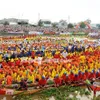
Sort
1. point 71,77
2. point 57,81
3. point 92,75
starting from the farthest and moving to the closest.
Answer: point 92,75 → point 71,77 → point 57,81

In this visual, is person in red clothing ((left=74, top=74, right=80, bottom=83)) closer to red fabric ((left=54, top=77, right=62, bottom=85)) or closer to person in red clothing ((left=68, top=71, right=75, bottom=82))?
person in red clothing ((left=68, top=71, right=75, bottom=82))

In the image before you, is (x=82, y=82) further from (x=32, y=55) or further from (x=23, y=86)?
(x=32, y=55)

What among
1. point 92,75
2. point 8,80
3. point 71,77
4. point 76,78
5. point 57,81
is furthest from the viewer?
point 92,75

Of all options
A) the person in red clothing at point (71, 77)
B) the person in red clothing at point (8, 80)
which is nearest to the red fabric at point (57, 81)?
the person in red clothing at point (71, 77)

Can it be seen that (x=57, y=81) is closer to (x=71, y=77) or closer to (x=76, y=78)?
(x=71, y=77)

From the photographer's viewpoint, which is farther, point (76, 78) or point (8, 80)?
point (76, 78)

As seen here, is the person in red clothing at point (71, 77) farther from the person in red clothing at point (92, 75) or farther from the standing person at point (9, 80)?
the standing person at point (9, 80)

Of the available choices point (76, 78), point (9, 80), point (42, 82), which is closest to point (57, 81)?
point (42, 82)

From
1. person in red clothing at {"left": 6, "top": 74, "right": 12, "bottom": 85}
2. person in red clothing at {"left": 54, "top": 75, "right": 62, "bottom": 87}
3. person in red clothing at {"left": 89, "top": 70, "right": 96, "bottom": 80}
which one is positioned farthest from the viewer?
person in red clothing at {"left": 89, "top": 70, "right": 96, "bottom": 80}

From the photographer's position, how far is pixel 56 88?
1102cm

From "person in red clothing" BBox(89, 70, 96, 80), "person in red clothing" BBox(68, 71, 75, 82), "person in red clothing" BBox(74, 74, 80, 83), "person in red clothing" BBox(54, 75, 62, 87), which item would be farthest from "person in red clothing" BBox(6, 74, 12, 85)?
"person in red clothing" BBox(89, 70, 96, 80)

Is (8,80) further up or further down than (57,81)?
further up

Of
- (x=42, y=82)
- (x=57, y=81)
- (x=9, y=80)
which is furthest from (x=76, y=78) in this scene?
(x=9, y=80)

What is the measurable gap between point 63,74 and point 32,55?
5639mm
